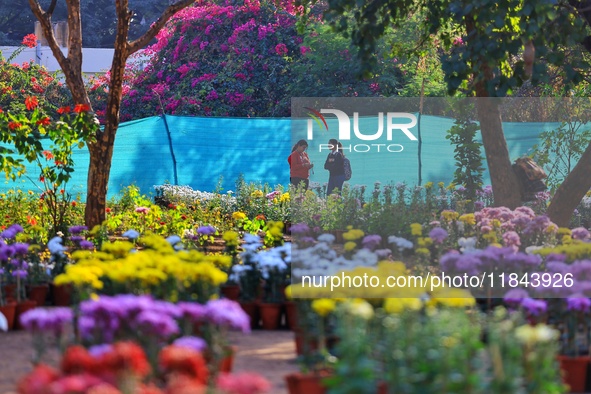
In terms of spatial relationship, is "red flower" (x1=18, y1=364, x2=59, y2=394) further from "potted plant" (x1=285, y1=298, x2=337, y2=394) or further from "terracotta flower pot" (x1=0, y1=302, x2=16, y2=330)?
"terracotta flower pot" (x1=0, y1=302, x2=16, y2=330)

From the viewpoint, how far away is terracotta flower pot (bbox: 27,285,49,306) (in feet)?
25.3

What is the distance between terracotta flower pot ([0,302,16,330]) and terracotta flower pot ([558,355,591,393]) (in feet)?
11.7

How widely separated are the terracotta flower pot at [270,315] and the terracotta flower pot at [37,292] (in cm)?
171

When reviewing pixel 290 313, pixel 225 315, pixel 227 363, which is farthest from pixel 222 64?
pixel 225 315

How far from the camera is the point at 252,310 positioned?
23.6 feet

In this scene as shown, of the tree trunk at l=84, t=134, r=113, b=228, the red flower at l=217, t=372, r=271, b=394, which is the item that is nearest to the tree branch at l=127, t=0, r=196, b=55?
the tree trunk at l=84, t=134, r=113, b=228

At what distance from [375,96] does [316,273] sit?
1323cm

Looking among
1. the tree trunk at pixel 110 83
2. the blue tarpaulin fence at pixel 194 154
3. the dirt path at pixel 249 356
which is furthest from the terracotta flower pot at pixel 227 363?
the blue tarpaulin fence at pixel 194 154

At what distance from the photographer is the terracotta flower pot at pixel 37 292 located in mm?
7703

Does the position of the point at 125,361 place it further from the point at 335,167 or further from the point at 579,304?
the point at 335,167

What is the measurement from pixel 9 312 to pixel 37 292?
33.6 inches

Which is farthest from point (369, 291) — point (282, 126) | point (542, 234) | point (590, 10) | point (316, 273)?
point (282, 126)

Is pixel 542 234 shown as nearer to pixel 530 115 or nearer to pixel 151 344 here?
pixel 151 344

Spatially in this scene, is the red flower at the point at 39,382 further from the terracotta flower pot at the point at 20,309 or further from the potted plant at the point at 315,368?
the terracotta flower pot at the point at 20,309
